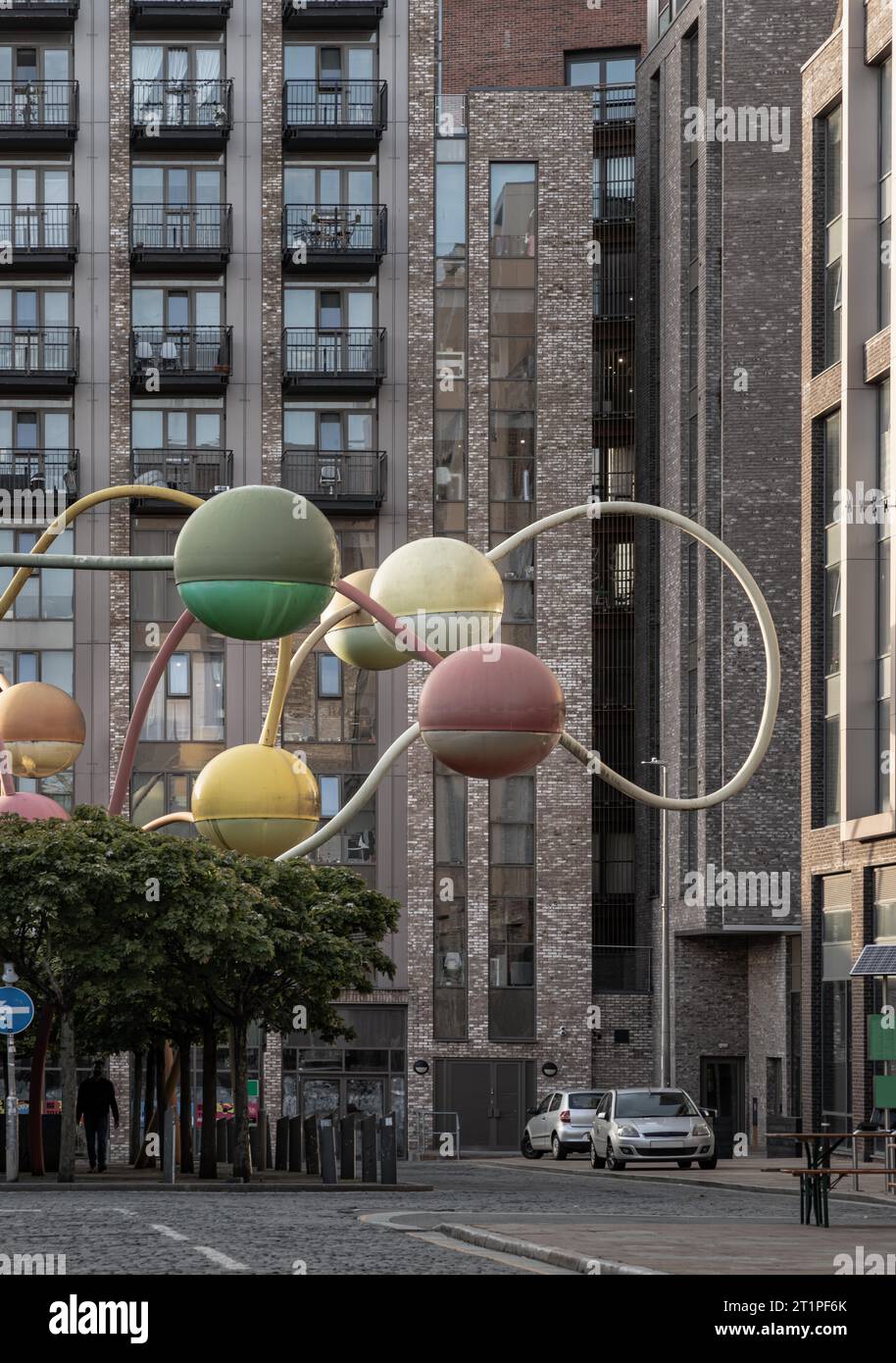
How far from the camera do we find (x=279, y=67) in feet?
210

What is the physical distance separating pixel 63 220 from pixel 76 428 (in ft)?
17.8

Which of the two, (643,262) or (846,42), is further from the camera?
(643,262)

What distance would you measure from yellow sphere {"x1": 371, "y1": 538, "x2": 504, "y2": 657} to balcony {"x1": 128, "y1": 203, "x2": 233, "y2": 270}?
174ft

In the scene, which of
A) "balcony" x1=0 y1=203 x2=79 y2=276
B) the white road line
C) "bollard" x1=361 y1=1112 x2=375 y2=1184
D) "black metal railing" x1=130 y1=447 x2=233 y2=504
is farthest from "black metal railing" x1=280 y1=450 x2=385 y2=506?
the white road line

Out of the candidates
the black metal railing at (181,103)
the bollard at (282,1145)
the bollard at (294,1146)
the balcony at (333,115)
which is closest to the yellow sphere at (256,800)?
the bollard at (294,1146)

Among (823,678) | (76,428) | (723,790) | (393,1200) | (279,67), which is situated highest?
(279,67)

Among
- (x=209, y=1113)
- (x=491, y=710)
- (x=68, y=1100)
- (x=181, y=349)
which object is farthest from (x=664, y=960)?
(x=491, y=710)

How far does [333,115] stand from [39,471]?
39.3 ft

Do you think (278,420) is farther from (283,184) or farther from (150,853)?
(150,853)

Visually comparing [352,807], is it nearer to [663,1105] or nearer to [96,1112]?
[96,1112]

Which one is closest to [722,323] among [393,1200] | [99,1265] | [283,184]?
[283,184]

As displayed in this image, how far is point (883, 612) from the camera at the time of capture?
135 feet

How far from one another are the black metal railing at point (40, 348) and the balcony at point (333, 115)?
24.9 ft

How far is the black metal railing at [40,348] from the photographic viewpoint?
63312 millimetres
